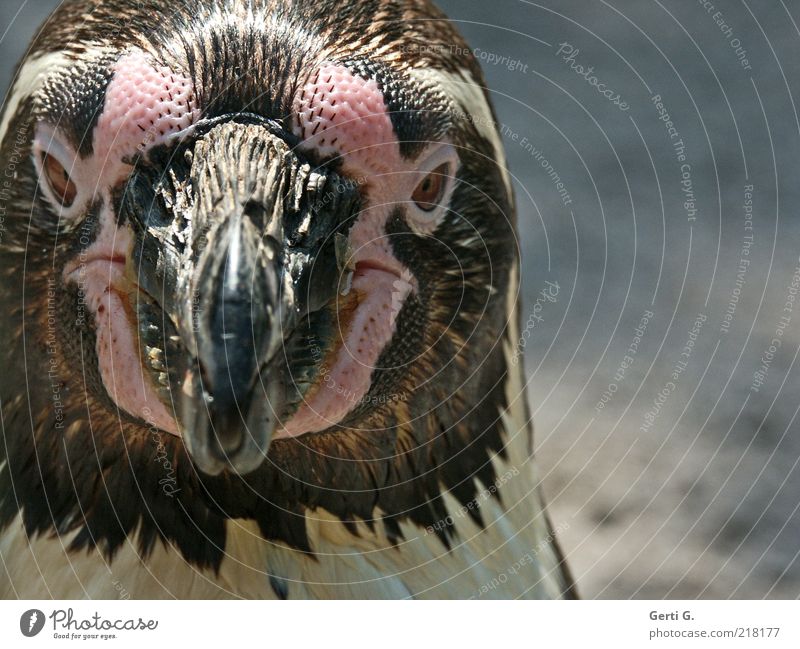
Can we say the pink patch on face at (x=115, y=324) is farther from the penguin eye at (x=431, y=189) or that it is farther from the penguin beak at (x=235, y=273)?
the penguin eye at (x=431, y=189)

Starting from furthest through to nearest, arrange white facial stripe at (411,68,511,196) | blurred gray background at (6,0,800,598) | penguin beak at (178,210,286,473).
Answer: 1. blurred gray background at (6,0,800,598)
2. white facial stripe at (411,68,511,196)
3. penguin beak at (178,210,286,473)

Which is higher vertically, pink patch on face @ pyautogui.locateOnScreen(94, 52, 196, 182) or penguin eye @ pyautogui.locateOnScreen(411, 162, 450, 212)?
pink patch on face @ pyautogui.locateOnScreen(94, 52, 196, 182)

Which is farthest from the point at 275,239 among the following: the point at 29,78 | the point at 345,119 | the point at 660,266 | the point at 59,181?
the point at 660,266

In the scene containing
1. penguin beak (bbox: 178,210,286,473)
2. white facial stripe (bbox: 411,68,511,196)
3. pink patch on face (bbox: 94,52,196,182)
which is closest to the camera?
penguin beak (bbox: 178,210,286,473)

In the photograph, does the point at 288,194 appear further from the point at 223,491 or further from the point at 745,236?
the point at 745,236

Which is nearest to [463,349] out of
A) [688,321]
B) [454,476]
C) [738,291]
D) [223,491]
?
[454,476]

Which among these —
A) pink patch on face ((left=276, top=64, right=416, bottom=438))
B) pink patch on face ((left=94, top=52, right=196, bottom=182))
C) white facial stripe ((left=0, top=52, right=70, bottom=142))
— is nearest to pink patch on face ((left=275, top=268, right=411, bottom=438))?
pink patch on face ((left=276, top=64, right=416, bottom=438))

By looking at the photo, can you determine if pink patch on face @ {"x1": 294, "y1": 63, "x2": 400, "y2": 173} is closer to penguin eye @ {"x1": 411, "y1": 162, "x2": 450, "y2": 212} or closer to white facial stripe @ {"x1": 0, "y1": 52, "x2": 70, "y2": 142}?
penguin eye @ {"x1": 411, "y1": 162, "x2": 450, "y2": 212}

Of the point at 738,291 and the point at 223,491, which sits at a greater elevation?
the point at 223,491
